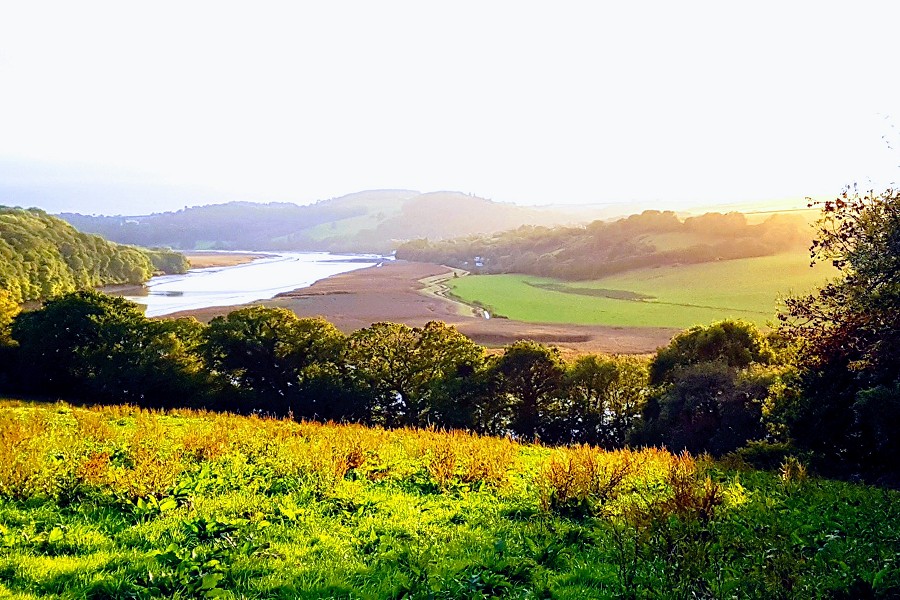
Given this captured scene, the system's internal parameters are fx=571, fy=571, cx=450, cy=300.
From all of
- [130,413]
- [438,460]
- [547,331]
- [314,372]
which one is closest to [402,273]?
[547,331]

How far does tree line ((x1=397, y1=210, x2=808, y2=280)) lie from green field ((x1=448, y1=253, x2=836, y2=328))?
6.49m

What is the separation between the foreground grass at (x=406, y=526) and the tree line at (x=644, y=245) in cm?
9015

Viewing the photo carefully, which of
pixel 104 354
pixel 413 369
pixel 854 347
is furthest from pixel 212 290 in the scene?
pixel 854 347

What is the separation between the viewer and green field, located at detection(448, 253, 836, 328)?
56.1 m

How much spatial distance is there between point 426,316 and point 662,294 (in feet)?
104

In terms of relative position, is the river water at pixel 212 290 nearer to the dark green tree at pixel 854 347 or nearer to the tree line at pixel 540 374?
the tree line at pixel 540 374

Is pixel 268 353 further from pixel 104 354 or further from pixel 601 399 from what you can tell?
pixel 601 399

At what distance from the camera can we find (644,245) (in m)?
107

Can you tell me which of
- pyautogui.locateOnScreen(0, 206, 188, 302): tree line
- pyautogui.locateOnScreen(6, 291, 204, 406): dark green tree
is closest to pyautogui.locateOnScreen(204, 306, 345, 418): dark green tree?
pyautogui.locateOnScreen(6, 291, 204, 406): dark green tree

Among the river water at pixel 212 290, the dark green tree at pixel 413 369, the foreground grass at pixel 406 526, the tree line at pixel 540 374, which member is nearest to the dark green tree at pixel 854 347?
the tree line at pixel 540 374

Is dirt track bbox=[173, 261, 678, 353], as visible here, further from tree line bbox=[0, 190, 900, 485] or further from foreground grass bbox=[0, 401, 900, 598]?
foreground grass bbox=[0, 401, 900, 598]

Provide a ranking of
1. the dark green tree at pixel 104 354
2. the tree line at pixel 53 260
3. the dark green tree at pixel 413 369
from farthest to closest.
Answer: the tree line at pixel 53 260 < the dark green tree at pixel 104 354 < the dark green tree at pixel 413 369

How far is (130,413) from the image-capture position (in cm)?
1788

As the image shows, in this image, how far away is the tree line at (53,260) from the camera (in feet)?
221
